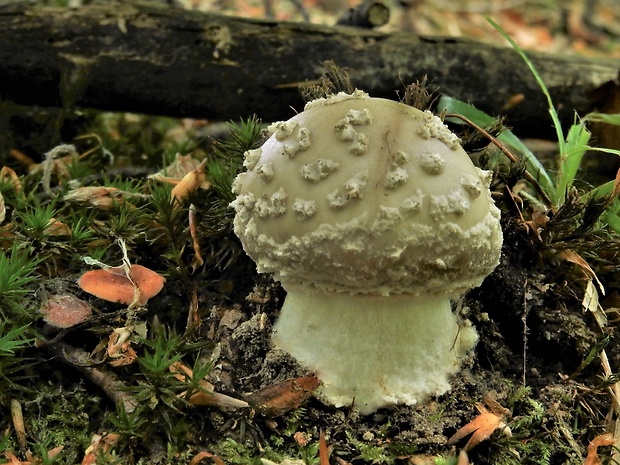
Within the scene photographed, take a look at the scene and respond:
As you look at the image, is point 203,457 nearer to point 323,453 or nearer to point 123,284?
point 323,453

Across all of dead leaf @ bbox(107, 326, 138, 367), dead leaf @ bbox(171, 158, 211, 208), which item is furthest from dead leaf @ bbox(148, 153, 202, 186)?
dead leaf @ bbox(107, 326, 138, 367)

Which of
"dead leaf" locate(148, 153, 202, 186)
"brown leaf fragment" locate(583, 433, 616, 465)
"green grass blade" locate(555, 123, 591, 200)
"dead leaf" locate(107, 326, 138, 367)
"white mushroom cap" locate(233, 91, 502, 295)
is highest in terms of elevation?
"white mushroom cap" locate(233, 91, 502, 295)

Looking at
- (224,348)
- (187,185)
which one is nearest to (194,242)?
(187,185)

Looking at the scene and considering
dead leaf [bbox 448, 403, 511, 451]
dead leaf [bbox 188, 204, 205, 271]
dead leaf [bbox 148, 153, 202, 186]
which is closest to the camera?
dead leaf [bbox 448, 403, 511, 451]

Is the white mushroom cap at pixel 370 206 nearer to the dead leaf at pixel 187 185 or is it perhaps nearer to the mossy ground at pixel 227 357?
the mossy ground at pixel 227 357

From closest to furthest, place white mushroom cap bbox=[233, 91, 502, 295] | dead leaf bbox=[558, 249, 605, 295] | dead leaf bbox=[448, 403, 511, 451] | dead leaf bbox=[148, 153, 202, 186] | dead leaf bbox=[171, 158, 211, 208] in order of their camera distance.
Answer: white mushroom cap bbox=[233, 91, 502, 295] → dead leaf bbox=[448, 403, 511, 451] → dead leaf bbox=[558, 249, 605, 295] → dead leaf bbox=[171, 158, 211, 208] → dead leaf bbox=[148, 153, 202, 186]

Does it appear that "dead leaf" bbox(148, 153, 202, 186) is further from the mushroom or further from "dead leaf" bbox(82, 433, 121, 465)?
"dead leaf" bbox(82, 433, 121, 465)

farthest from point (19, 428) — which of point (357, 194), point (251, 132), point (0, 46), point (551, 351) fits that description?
point (0, 46)

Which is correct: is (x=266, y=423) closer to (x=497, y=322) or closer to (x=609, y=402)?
(x=497, y=322)
